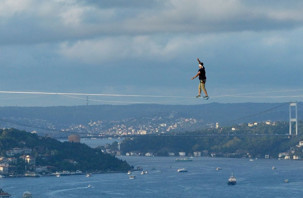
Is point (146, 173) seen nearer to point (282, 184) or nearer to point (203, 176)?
point (203, 176)

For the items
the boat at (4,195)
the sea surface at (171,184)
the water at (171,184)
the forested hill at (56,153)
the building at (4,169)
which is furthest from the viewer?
the forested hill at (56,153)

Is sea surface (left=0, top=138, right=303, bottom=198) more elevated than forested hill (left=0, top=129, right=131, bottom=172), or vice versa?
forested hill (left=0, top=129, right=131, bottom=172)

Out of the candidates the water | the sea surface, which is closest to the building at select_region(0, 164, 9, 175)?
the sea surface

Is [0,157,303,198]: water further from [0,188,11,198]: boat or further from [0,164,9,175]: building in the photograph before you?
[0,164,9,175]: building

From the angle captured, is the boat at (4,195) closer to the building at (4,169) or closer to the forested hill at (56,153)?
the building at (4,169)

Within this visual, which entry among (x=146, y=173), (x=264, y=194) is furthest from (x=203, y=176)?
(x=264, y=194)

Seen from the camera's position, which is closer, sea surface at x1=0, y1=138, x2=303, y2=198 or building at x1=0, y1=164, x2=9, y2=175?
sea surface at x1=0, y1=138, x2=303, y2=198

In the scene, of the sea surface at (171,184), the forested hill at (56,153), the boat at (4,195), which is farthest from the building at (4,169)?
the boat at (4,195)
